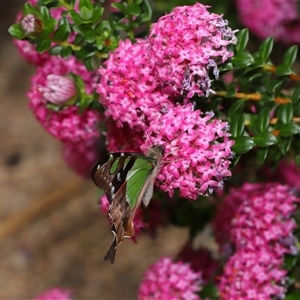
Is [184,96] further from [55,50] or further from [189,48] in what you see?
[55,50]

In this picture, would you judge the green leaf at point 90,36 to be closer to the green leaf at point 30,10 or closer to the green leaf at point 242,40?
the green leaf at point 30,10

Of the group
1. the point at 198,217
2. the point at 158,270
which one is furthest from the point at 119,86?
the point at 198,217

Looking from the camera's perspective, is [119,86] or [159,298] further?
[159,298]

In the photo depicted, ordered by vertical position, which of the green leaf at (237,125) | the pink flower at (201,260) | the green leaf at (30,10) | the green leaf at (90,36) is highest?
the green leaf at (30,10)

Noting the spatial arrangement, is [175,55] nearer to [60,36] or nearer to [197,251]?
[60,36]

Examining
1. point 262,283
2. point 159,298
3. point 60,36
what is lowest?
point 159,298

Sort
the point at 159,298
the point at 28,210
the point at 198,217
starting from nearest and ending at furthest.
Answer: the point at 159,298 → the point at 198,217 → the point at 28,210

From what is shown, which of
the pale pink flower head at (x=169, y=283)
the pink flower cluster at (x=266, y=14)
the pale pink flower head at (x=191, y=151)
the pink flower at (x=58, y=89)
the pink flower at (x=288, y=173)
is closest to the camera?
the pale pink flower head at (x=191, y=151)

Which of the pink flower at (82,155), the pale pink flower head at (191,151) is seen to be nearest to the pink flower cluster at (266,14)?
the pink flower at (82,155)
